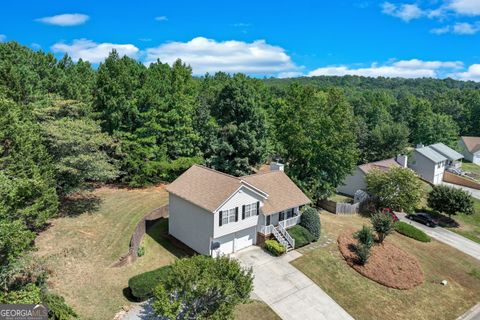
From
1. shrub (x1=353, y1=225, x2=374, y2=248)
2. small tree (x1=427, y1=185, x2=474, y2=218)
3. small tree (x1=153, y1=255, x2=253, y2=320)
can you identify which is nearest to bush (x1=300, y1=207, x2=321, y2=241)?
shrub (x1=353, y1=225, x2=374, y2=248)

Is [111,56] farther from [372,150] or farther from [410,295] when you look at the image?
[372,150]

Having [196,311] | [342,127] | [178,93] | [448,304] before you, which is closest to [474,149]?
[342,127]

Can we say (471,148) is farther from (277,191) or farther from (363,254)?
(277,191)

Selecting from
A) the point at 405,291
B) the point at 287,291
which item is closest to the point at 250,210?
the point at 287,291

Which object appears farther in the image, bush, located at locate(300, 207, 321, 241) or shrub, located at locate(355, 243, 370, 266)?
bush, located at locate(300, 207, 321, 241)

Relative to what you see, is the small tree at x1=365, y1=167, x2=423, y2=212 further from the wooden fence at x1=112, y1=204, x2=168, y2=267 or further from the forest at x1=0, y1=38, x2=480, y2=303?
the wooden fence at x1=112, y1=204, x2=168, y2=267

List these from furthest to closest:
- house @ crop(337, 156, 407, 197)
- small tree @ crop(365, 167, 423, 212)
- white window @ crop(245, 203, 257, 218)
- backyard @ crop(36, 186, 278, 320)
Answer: house @ crop(337, 156, 407, 197), small tree @ crop(365, 167, 423, 212), white window @ crop(245, 203, 257, 218), backyard @ crop(36, 186, 278, 320)

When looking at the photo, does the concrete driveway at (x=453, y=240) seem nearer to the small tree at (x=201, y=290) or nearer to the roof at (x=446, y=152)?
the small tree at (x=201, y=290)
